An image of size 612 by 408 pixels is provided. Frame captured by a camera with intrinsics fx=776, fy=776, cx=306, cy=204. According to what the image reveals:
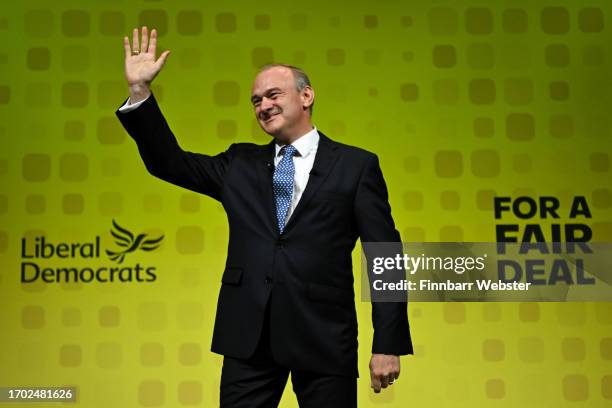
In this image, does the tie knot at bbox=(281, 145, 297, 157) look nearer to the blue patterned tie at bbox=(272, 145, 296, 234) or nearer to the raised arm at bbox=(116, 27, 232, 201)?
the blue patterned tie at bbox=(272, 145, 296, 234)

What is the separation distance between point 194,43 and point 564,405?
82.3 inches

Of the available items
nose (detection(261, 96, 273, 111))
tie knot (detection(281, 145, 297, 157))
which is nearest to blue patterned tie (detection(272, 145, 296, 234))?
tie knot (detection(281, 145, 297, 157))

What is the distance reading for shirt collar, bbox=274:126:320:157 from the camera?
1892mm

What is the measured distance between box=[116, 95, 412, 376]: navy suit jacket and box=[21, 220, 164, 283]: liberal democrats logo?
51.6 inches

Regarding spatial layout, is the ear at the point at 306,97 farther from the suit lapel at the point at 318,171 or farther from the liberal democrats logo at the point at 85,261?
the liberal democrats logo at the point at 85,261

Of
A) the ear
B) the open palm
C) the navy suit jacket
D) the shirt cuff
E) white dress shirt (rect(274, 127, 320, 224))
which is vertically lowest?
the navy suit jacket

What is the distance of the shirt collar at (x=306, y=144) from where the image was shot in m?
1.89

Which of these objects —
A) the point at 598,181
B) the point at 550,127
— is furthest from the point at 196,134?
the point at 598,181

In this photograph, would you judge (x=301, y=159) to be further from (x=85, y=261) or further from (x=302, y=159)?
(x=85, y=261)

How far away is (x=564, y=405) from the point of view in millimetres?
3096

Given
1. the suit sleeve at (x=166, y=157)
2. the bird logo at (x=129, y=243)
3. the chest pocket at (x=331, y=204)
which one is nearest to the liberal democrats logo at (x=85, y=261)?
the bird logo at (x=129, y=243)

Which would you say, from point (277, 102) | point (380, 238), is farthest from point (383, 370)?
point (277, 102)

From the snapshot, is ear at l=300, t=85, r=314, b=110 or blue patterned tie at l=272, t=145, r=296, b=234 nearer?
blue patterned tie at l=272, t=145, r=296, b=234

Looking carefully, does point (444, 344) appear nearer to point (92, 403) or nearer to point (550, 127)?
point (550, 127)
